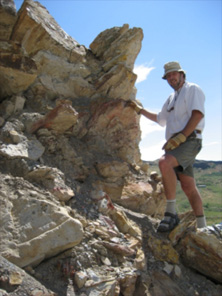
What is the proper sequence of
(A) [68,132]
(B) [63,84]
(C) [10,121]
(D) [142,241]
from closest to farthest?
(D) [142,241] → (C) [10,121] → (A) [68,132] → (B) [63,84]

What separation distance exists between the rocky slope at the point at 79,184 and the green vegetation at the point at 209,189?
4545 centimetres

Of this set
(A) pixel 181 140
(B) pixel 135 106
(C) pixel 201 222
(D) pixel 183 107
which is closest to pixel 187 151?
(A) pixel 181 140

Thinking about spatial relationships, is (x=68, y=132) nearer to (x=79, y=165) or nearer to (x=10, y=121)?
(x=79, y=165)

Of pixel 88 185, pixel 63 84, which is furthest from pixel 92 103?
pixel 88 185

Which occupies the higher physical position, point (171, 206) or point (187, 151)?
point (187, 151)

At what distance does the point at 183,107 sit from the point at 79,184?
8.04 ft

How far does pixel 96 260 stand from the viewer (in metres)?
3.59

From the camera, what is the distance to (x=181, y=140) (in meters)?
4.68

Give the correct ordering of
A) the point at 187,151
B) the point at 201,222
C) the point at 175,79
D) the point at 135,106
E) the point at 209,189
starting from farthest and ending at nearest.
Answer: the point at 209,189, the point at 135,106, the point at 175,79, the point at 201,222, the point at 187,151

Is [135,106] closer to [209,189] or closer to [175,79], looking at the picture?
[175,79]

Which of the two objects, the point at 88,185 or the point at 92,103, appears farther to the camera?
the point at 92,103

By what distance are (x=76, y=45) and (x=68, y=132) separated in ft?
9.39

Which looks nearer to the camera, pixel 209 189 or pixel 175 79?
pixel 175 79

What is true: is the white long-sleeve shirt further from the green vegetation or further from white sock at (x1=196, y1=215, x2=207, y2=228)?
the green vegetation
